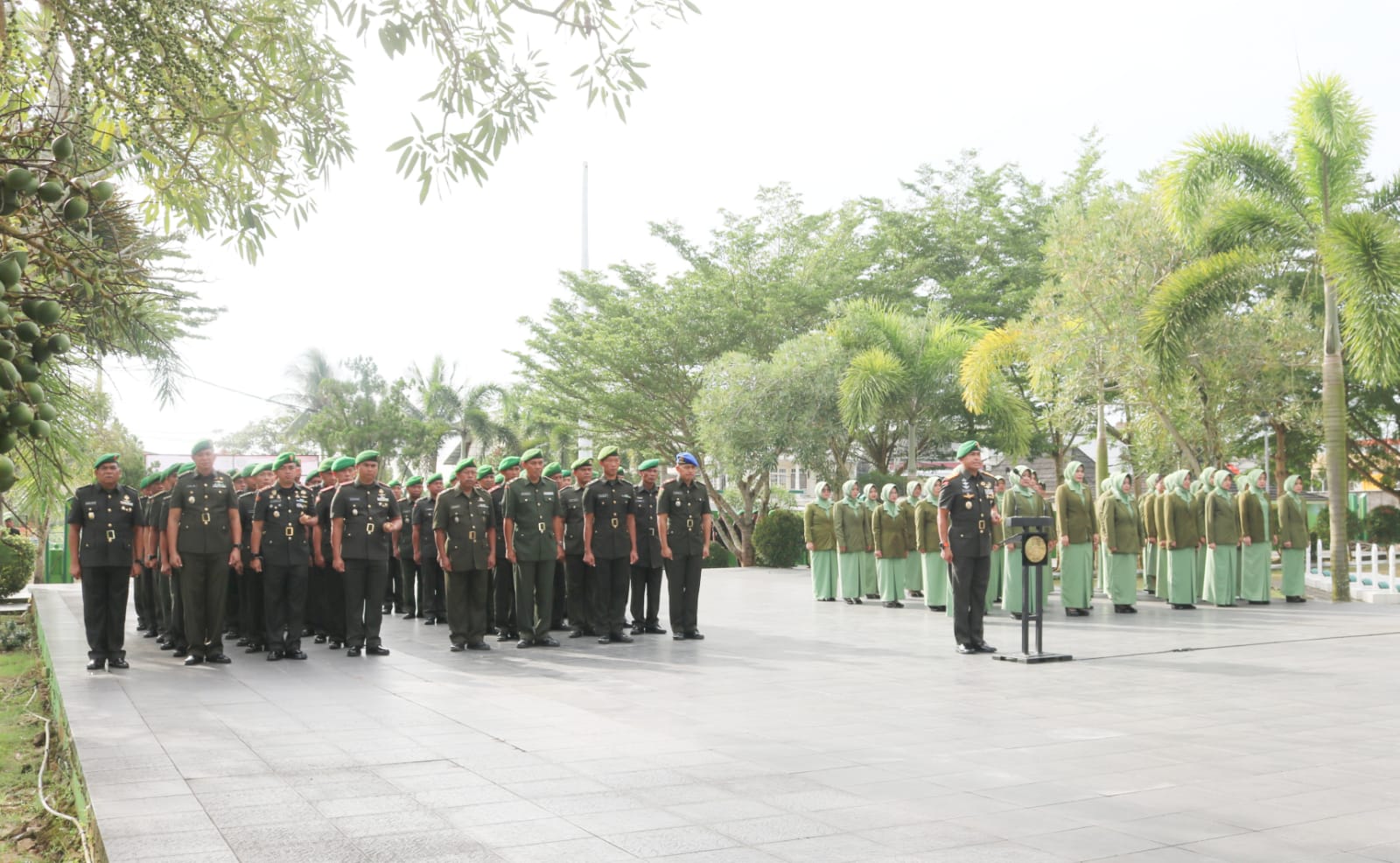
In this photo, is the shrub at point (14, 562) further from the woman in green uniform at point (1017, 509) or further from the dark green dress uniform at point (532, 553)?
the woman in green uniform at point (1017, 509)

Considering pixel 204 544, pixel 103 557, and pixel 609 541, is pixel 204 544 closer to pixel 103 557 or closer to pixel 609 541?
pixel 103 557

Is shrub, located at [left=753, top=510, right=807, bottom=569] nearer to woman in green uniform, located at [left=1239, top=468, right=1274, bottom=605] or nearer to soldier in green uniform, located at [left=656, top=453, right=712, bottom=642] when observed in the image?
woman in green uniform, located at [left=1239, top=468, right=1274, bottom=605]

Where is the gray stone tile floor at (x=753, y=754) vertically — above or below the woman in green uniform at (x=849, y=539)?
below

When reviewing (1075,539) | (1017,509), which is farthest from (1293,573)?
(1017,509)

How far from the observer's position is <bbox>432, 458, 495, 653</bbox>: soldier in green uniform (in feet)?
38.0

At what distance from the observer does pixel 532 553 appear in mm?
12172

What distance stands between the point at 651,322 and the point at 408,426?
18.6 meters

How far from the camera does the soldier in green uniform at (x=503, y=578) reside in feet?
42.2

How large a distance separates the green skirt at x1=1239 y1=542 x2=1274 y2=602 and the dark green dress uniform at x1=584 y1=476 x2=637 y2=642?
8.88 meters

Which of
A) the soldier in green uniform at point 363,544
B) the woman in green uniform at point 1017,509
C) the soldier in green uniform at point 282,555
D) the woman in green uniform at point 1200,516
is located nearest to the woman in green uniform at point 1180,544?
the woman in green uniform at point 1200,516

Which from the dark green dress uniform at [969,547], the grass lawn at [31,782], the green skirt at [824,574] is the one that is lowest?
the grass lawn at [31,782]

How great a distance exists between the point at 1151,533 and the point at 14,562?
17.5 meters

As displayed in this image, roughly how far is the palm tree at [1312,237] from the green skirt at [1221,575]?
78.6 inches

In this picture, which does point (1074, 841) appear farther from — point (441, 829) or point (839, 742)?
point (441, 829)
